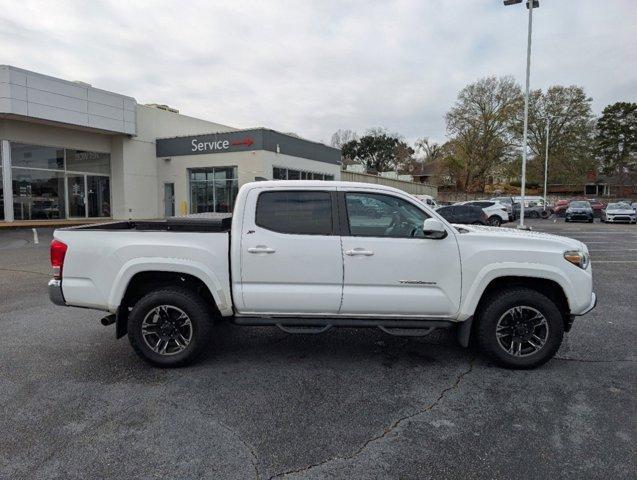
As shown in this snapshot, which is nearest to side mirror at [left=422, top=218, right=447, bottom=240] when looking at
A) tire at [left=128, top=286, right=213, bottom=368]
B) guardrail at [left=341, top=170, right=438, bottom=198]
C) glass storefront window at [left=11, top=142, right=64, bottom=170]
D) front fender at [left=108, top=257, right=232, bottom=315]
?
front fender at [left=108, top=257, right=232, bottom=315]

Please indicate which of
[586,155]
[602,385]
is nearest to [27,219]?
[602,385]

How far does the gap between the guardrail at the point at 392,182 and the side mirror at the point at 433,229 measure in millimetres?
30585

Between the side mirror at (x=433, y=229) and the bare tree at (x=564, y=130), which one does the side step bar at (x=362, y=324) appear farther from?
the bare tree at (x=564, y=130)

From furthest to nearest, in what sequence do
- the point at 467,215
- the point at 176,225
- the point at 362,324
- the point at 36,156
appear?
the point at 36,156, the point at 467,215, the point at 176,225, the point at 362,324

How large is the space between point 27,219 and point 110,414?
71.5 feet

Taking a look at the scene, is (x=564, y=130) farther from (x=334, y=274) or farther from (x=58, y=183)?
(x=334, y=274)

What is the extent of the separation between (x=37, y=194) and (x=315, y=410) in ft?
76.3

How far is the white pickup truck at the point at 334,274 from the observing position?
163 inches

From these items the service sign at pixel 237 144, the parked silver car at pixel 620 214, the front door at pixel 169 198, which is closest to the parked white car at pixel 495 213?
the parked silver car at pixel 620 214

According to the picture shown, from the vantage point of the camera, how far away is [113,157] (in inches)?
979

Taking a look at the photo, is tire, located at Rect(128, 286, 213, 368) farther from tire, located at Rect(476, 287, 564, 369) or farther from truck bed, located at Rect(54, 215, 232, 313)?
tire, located at Rect(476, 287, 564, 369)

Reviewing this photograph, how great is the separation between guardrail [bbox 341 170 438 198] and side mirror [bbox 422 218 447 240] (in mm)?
30585

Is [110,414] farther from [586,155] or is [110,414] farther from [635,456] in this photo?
[586,155]

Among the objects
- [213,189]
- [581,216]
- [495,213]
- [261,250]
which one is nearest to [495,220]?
[495,213]
